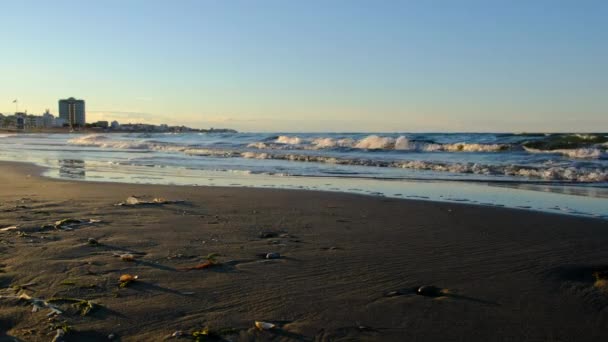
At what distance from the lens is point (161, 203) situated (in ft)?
22.5

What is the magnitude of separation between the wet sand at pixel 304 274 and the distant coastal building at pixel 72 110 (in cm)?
16369

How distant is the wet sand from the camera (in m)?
2.72

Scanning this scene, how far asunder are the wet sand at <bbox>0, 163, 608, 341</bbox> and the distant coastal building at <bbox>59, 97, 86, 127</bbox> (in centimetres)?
16369

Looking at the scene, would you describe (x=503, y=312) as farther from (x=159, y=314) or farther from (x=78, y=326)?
(x=78, y=326)

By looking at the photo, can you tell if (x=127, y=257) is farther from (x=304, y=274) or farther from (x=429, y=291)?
(x=429, y=291)

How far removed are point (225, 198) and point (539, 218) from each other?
13.7 ft

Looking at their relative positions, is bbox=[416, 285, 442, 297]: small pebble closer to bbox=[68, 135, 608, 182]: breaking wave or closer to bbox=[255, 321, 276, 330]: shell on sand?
bbox=[255, 321, 276, 330]: shell on sand

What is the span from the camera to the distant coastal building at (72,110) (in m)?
156

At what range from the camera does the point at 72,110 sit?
157 m

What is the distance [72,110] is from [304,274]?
16912cm

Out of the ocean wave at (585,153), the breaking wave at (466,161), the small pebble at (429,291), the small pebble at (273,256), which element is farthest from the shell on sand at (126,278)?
the ocean wave at (585,153)

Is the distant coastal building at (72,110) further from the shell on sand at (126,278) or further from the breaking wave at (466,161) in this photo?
the shell on sand at (126,278)

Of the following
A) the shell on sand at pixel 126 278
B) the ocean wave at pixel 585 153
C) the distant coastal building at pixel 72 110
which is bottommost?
the shell on sand at pixel 126 278

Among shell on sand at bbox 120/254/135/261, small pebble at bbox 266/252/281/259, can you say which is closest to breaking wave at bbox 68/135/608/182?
small pebble at bbox 266/252/281/259
